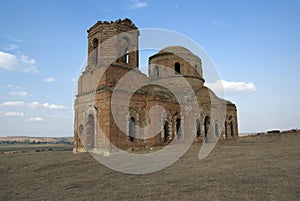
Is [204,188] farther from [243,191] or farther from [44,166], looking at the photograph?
[44,166]

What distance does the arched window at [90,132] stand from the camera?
59.7ft

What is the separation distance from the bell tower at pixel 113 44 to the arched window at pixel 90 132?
12.9 ft

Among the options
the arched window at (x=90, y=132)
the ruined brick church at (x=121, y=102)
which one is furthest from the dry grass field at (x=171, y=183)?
the arched window at (x=90, y=132)

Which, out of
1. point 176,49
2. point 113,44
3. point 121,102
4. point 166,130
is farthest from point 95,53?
point 176,49

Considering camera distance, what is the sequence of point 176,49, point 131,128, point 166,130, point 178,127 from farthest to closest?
point 176,49 → point 178,127 → point 166,130 → point 131,128

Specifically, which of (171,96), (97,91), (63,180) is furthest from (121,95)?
(63,180)

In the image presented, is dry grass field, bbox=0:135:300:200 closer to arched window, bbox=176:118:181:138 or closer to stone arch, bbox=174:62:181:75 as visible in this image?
arched window, bbox=176:118:181:138

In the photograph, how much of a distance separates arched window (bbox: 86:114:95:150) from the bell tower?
3.93 metres

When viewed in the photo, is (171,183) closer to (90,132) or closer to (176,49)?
(90,132)

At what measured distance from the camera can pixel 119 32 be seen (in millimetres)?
18750

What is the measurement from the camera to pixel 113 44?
18109 millimetres

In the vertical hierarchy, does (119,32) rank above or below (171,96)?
above

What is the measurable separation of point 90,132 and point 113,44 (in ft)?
22.6

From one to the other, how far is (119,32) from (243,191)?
15.6 metres
